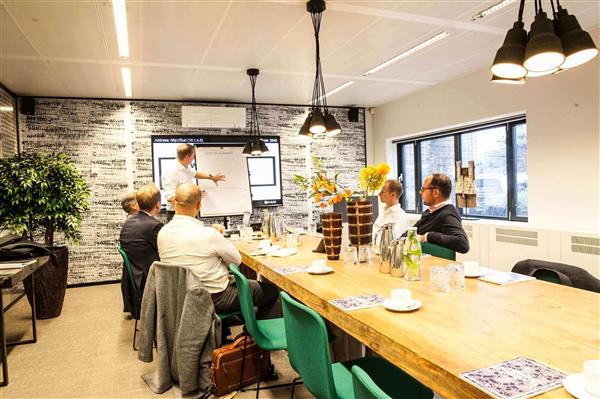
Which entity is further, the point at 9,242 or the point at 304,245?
the point at 9,242

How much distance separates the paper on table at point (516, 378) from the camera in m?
1.04

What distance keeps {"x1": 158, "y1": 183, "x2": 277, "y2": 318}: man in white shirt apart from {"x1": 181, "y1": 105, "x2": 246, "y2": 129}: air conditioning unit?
12.7 ft

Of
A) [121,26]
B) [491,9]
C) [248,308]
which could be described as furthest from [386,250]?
[121,26]

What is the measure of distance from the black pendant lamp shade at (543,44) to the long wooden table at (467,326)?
1.06 metres

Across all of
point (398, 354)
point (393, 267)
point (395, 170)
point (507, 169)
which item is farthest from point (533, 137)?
point (398, 354)

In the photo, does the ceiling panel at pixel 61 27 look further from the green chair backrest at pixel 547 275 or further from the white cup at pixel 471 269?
the green chair backrest at pixel 547 275

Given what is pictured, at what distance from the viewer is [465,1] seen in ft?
11.1

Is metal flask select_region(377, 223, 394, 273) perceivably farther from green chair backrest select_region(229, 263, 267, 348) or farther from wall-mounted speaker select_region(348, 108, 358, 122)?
wall-mounted speaker select_region(348, 108, 358, 122)

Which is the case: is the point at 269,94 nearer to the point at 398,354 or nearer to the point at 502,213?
the point at 502,213

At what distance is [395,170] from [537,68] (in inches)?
224

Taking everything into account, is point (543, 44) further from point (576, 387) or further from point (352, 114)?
point (352, 114)

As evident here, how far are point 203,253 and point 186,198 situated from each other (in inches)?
17.0

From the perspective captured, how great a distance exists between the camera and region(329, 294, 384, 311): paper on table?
178 centimetres

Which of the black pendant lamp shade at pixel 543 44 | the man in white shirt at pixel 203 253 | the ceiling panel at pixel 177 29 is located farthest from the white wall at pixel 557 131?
the ceiling panel at pixel 177 29
